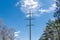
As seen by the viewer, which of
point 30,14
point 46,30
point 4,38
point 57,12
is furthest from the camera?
point 46,30

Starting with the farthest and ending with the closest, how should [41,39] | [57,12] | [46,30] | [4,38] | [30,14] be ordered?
1. [41,39]
2. [46,30]
3. [4,38]
4. [30,14]
5. [57,12]

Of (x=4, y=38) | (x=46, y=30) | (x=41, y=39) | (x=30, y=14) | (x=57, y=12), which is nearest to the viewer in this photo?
(x=57, y=12)

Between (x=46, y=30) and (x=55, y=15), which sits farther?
(x=46, y=30)

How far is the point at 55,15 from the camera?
30.0m

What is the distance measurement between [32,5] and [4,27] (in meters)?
6.79

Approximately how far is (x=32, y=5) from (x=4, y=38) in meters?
7.32

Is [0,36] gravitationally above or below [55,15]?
below

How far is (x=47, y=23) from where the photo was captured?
4006 centimetres

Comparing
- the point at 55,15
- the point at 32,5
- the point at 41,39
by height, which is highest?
the point at 32,5

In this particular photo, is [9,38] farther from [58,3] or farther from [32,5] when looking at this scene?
[58,3]

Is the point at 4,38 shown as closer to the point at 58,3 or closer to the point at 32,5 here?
the point at 32,5

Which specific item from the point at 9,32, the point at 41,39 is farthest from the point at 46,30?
the point at 9,32

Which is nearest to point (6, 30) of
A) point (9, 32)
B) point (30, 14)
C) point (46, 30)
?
point (9, 32)

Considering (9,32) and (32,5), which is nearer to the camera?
(32,5)
